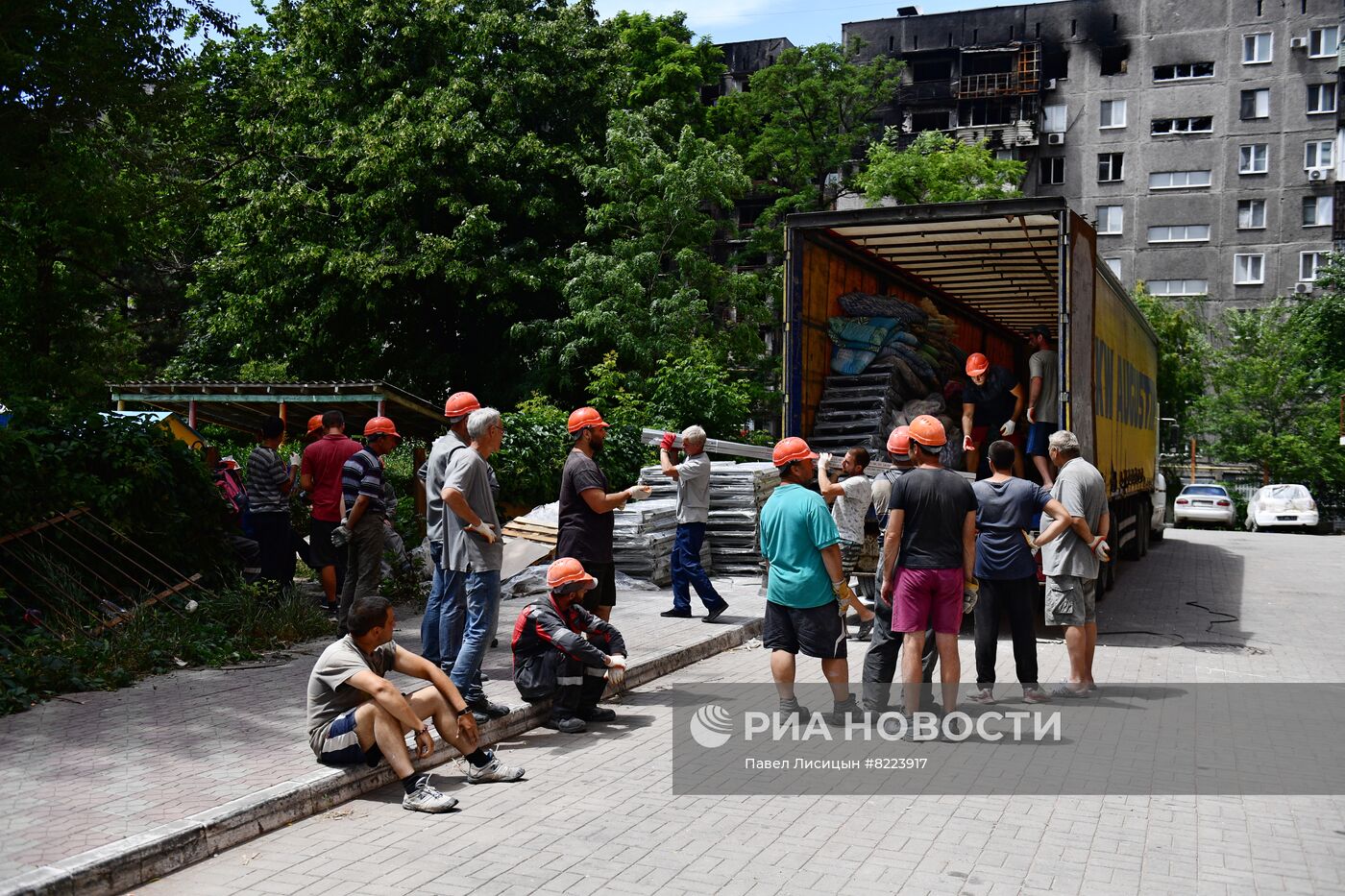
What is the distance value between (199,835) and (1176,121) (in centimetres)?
5212

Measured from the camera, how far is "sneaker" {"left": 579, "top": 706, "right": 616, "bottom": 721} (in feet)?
25.2

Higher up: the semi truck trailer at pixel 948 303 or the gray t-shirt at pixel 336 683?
the semi truck trailer at pixel 948 303

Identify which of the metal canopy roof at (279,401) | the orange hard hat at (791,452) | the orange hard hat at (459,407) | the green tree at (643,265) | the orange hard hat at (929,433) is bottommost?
the orange hard hat at (791,452)

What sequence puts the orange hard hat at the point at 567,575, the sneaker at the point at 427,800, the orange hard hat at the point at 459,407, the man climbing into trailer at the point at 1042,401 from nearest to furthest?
the sneaker at the point at 427,800 → the orange hard hat at the point at 567,575 → the orange hard hat at the point at 459,407 → the man climbing into trailer at the point at 1042,401

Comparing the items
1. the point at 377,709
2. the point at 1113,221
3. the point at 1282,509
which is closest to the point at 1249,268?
the point at 1113,221

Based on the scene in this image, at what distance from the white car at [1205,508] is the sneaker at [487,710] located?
105ft

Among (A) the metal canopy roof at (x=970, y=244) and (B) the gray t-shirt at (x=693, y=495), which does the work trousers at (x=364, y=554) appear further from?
(A) the metal canopy roof at (x=970, y=244)

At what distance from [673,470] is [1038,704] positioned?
4089mm

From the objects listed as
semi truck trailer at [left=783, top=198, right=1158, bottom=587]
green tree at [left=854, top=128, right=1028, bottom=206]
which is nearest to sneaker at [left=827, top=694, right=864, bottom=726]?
semi truck trailer at [left=783, top=198, right=1158, bottom=587]

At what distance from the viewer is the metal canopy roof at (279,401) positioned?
598 inches

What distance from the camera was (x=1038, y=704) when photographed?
8172 mm

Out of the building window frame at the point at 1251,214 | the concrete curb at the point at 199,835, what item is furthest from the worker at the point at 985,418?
the building window frame at the point at 1251,214

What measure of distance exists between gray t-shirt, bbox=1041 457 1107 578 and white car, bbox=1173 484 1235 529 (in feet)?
96.0

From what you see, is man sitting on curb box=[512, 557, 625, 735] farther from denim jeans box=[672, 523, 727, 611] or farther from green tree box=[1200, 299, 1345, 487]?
green tree box=[1200, 299, 1345, 487]
